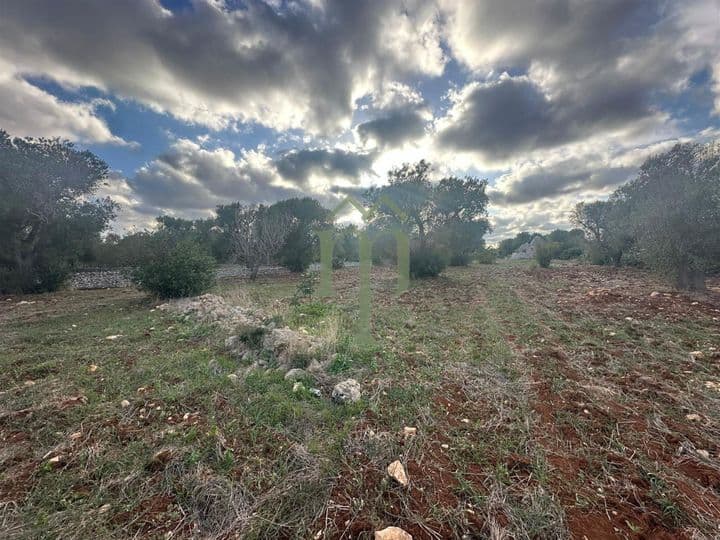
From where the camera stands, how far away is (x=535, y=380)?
3445mm

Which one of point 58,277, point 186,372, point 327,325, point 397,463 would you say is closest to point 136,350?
point 186,372

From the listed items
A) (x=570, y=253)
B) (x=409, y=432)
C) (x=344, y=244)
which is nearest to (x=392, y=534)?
(x=409, y=432)

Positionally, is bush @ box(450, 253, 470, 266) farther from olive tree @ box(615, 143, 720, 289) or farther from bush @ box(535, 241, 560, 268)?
olive tree @ box(615, 143, 720, 289)

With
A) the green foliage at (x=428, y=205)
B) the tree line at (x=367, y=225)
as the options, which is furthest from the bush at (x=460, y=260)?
the green foliage at (x=428, y=205)

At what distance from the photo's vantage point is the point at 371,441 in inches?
90.7


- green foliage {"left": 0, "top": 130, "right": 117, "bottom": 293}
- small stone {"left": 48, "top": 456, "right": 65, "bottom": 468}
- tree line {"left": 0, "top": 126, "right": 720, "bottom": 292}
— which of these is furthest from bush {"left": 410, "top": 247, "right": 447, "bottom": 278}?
green foliage {"left": 0, "top": 130, "right": 117, "bottom": 293}

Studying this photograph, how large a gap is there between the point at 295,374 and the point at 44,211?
1707cm

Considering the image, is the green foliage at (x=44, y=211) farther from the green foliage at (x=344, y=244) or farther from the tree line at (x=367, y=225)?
the green foliage at (x=344, y=244)

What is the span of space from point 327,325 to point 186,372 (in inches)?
95.8

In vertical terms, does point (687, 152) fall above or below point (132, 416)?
above

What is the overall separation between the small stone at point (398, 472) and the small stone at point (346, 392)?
3.18 feet

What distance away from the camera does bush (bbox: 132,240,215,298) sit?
29.2ft

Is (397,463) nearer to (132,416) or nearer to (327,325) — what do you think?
(132,416)

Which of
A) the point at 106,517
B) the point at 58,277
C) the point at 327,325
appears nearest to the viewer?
the point at 106,517
